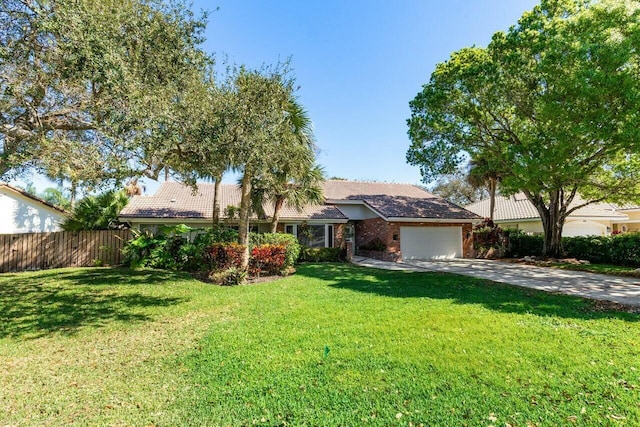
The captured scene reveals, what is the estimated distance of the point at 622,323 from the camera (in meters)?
7.10

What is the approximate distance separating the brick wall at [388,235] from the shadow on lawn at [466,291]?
6.64 meters

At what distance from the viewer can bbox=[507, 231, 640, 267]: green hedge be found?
17534mm

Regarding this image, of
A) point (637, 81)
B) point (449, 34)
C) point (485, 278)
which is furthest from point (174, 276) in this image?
point (637, 81)

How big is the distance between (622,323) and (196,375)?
877 cm

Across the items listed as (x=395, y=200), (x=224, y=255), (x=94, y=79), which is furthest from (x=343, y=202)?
(x=94, y=79)

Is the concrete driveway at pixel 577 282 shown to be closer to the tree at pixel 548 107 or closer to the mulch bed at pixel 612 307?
the mulch bed at pixel 612 307

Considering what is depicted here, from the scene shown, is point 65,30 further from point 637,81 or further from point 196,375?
point 637,81

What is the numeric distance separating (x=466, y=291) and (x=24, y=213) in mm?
25294

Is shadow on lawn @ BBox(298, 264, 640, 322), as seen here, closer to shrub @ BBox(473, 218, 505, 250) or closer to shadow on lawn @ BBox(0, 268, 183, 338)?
shadow on lawn @ BBox(0, 268, 183, 338)

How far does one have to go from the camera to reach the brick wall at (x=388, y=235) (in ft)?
71.3

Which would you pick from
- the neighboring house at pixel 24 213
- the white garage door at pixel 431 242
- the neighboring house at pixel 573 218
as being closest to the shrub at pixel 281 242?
the white garage door at pixel 431 242

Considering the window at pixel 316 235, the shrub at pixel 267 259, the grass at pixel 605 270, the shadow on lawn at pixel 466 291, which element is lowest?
the shadow on lawn at pixel 466 291

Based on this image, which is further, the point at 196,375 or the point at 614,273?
the point at 614,273

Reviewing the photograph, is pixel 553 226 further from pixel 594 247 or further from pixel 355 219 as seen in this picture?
pixel 355 219
